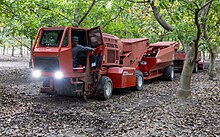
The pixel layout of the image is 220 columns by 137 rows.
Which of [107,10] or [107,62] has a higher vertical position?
[107,10]

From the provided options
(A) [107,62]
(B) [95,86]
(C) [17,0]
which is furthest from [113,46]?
(C) [17,0]

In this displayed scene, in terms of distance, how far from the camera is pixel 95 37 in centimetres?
1029

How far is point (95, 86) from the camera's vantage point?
10461 mm

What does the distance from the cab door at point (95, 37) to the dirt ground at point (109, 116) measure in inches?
82.5

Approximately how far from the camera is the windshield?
9.52 m

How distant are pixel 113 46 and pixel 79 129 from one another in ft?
18.3

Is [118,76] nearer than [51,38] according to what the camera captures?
No

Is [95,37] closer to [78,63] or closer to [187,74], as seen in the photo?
[78,63]

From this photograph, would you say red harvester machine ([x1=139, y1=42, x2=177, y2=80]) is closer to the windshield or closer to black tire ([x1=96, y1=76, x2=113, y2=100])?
black tire ([x1=96, y1=76, x2=113, y2=100])

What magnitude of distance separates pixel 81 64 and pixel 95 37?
1134 mm

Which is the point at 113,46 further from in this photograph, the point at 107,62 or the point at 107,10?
the point at 107,10

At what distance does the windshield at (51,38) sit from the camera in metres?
9.52

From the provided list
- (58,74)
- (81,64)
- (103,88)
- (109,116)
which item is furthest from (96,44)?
(109,116)

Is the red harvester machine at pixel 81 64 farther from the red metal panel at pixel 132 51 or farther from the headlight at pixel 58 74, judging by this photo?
the red metal panel at pixel 132 51
